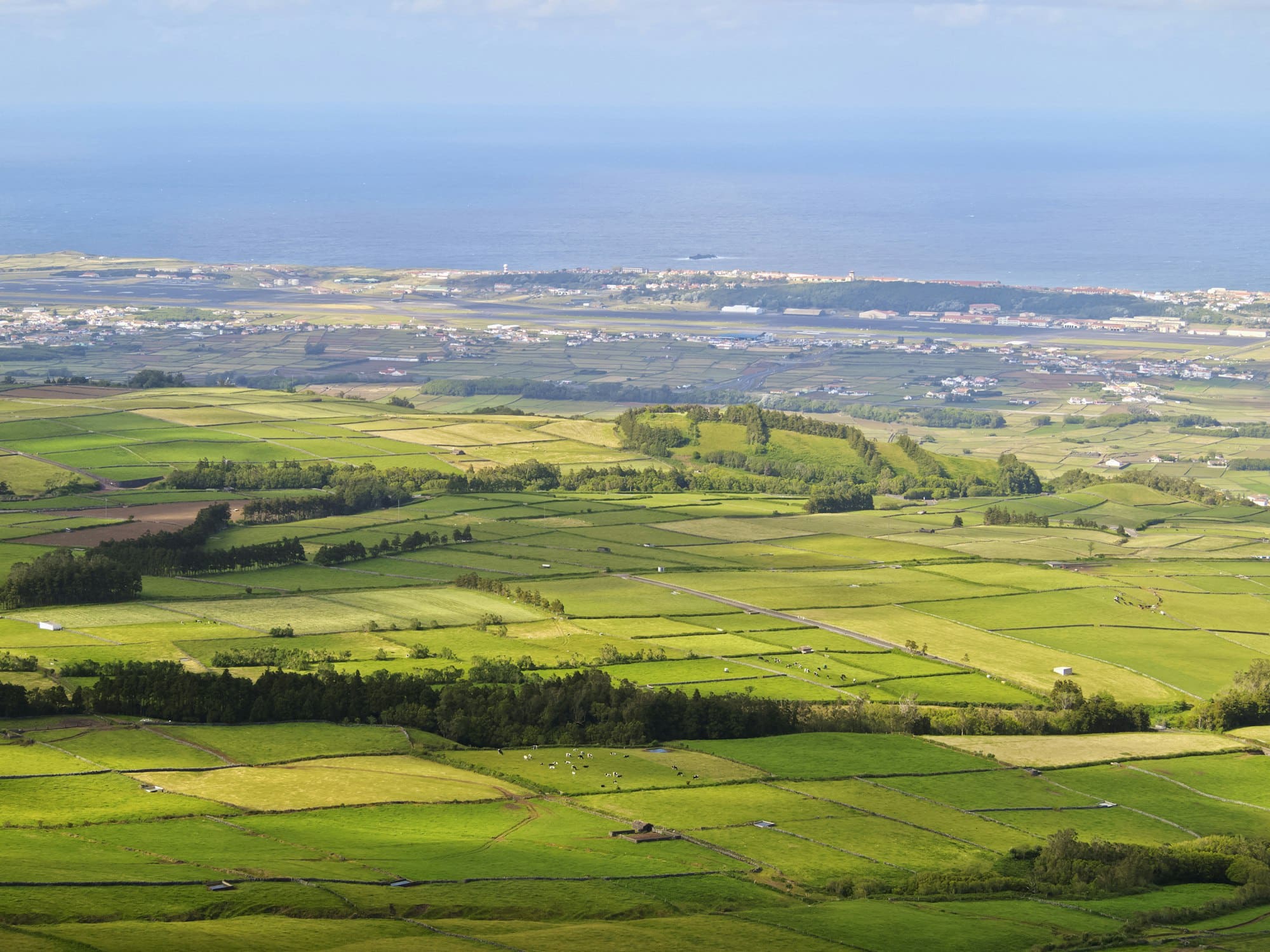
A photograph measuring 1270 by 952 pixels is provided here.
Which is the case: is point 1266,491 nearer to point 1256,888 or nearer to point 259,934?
point 1256,888

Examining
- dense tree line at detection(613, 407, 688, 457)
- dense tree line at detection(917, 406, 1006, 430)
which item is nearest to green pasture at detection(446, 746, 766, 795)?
dense tree line at detection(613, 407, 688, 457)

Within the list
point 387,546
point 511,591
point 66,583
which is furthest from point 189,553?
point 511,591

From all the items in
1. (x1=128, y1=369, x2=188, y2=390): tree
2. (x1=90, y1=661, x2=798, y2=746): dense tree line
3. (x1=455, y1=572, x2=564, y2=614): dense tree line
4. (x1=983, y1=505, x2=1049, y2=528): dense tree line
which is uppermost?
(x1=128, y1=369, x2=188, y2=390): tree

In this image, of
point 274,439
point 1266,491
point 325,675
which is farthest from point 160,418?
point 1266,491

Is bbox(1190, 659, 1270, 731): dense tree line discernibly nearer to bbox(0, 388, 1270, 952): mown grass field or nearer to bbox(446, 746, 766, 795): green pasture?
bbox(0, 388, 1270, 952): mown grass field

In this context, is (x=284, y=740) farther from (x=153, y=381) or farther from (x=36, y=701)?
(x=153, y=381)

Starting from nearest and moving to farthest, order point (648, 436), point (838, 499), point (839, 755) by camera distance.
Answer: point (839, 755), point (838, 499), point (648, 436)
